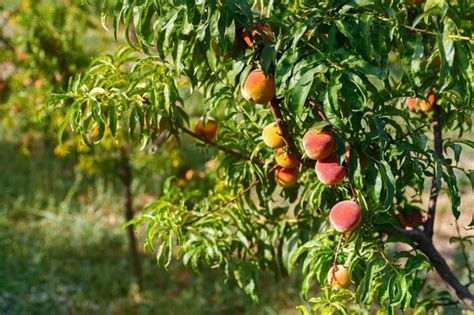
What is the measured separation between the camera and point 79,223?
182 inches

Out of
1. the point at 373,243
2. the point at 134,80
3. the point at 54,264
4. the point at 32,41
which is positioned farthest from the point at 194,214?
the point at 54,264

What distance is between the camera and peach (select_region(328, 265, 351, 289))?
5.02 ft

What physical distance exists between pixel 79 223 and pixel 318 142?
11.4 feet

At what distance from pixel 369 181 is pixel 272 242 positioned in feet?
2.03

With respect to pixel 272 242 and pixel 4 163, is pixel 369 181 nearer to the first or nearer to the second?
pixel 272 242

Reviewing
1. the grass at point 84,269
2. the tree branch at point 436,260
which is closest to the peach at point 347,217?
the tree branch at point 436,260

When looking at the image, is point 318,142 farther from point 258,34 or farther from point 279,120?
point 258,34

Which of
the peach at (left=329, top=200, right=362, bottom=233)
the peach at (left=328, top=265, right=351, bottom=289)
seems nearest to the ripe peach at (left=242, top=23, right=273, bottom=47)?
the peach at (left=329, top=200, right=362, bottom=233)

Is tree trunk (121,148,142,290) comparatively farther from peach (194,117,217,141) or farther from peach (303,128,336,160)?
peach (303,128,336,160)

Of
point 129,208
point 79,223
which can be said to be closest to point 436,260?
point 129,208

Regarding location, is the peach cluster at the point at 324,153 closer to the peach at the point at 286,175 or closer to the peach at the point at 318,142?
the peach at the point at 318,142

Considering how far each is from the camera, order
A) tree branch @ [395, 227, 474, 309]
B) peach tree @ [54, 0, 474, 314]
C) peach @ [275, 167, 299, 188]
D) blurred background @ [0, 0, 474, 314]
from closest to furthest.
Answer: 1. peach tree @ [54, 0, 474, 314]
2. peach @ [275, 167, 299, 188]
3. tree branch @ [395, 227, 474, 309]
4. blurred background @ [0, 0, 474, 314]

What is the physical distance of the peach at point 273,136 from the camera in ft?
5.11

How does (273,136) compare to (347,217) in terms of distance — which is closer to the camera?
(347,217)
